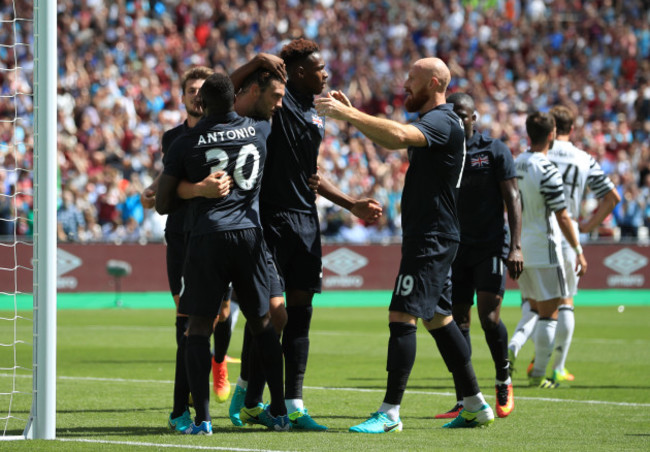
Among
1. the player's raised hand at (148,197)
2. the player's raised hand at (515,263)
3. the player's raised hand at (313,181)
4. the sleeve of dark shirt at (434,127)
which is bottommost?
the player's raised hand at (515,263)

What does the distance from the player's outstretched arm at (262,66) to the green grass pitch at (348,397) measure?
2.28 metres

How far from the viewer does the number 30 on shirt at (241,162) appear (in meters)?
6.54

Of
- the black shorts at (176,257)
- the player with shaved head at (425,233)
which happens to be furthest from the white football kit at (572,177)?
the black shorts at (176,257)

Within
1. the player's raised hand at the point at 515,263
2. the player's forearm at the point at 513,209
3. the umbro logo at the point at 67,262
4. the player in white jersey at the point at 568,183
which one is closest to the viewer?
the player's raised hand at the point at 515,263

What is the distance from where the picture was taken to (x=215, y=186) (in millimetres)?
6418

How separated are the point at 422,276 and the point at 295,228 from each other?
95cm

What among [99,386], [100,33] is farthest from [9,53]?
[99,386]

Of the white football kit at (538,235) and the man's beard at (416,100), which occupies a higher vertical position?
the man's beard at (416,100)

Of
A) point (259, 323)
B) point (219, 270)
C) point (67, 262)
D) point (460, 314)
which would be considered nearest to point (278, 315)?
point (259, 323)

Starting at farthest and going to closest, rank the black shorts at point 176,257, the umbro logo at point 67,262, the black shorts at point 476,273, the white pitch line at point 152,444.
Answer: the umbro logo at point 67,262
the black shorts at point 476,273
the black shorts at point 176,257
the white pitch line at point 152,444

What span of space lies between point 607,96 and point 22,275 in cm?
1910

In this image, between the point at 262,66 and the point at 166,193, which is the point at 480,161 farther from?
the point at 166,193

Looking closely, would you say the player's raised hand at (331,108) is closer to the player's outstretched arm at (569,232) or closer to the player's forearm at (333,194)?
the player's forearm at (333,194)

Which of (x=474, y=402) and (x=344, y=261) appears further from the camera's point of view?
(x=344, y=261)
